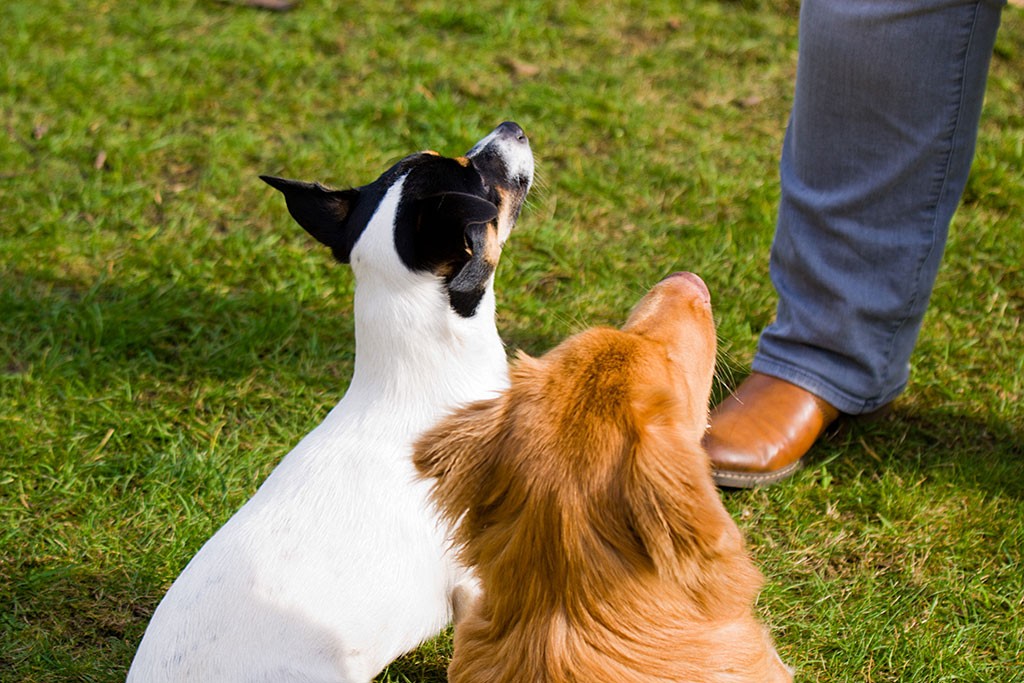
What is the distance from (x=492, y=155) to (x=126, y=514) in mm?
1656

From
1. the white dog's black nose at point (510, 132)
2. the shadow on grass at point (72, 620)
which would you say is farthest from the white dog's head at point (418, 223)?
the shadow on grass at point (72, 620)

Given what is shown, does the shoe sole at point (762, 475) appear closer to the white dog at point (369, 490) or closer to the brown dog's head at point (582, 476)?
the white dog at point (369, 490)

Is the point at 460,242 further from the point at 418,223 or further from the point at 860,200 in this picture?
the point at 860,200

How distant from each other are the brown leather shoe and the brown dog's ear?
146 cm

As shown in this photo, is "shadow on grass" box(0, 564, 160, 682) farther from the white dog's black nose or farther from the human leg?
the human leg

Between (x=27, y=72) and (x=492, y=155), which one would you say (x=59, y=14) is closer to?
(x=27, y=72)

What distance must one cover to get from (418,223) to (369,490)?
70 cm

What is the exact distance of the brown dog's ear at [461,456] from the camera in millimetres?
1890

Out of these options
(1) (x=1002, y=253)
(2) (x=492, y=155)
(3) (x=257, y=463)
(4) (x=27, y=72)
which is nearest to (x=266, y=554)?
(3) (x=257, y=463)

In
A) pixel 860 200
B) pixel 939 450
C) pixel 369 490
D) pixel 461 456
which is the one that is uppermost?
pixel 461 456

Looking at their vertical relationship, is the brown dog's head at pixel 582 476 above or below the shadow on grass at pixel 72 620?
above

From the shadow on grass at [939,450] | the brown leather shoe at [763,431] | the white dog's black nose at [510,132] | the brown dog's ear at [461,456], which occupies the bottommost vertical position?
the shadow on grass at [939,450]

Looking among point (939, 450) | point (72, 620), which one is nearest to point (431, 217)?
point (72, 620)

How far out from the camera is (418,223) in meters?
2.58
